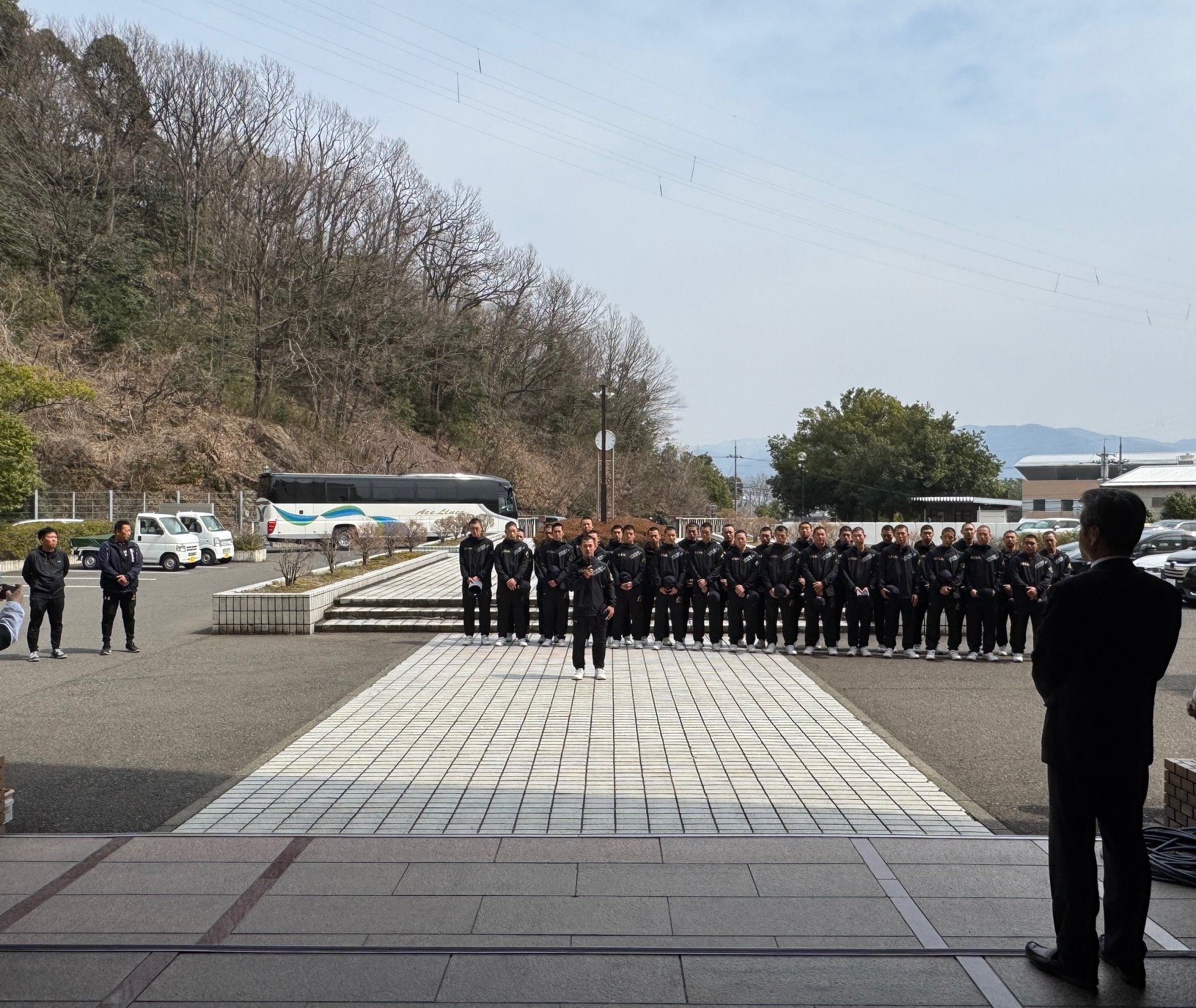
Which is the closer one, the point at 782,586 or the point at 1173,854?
the point at 1173,854

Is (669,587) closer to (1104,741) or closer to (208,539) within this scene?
(1104,741)

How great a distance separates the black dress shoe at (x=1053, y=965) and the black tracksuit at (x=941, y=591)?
10144mm

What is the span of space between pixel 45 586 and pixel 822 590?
9.74 metres

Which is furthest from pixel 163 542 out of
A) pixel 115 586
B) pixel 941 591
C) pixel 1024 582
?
pixel 1024 582

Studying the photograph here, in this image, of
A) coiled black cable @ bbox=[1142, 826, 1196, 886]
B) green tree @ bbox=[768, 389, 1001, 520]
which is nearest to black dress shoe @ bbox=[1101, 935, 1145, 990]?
coiled black cable @ bbox=[1142, 826, 1196, 886]

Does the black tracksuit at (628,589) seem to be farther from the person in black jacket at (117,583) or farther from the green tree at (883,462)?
the green tree at (883,462)

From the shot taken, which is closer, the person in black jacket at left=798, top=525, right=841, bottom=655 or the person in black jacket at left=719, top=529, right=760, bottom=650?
the person in black jacket at left=798, top=525, right=841, bottom=655

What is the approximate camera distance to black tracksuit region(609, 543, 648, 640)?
14.6m

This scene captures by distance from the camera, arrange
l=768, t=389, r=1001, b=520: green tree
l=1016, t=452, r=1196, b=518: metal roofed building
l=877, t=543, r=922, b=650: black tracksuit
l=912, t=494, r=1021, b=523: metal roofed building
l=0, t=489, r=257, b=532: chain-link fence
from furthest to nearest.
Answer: l=1016, t=452, r=1196, b=518: metal roofed building, l=768, t=389, r=1001, b=520: green tree, l=912, t=494, r=1021, b=523: metal roofed building, l=0, t=489, r=257, b=532: chain-link fence, l=877, t=543, r=922, b=650: black tracksuit

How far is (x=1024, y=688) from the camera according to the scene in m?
11.6

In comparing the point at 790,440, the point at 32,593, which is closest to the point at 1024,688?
the point at 32,593

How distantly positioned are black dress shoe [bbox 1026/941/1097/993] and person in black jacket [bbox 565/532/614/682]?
307 inches

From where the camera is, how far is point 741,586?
14.4m

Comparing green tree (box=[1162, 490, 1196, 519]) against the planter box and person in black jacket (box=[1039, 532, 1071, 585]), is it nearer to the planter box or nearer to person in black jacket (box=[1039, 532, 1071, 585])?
person in black jacket (box=[1039, 532, 1071, 585])
